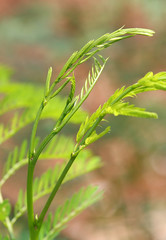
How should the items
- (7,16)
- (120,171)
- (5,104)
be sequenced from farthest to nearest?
(7,16)
(120,171)
(5,104)

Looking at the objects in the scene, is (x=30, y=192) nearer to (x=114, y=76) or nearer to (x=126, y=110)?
(x=126, y=110)

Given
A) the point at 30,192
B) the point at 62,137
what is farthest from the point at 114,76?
the point at 30,192

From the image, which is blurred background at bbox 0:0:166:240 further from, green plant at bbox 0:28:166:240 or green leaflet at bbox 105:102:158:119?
green leaflet at bbox 105:102:158:119

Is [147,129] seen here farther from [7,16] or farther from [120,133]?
[7,16]

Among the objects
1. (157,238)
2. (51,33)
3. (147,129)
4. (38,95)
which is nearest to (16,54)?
(51,33)

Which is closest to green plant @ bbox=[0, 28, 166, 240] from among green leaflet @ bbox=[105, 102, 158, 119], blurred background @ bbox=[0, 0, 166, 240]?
green leaflet @ bbox=[105, 102, 158, 119]
